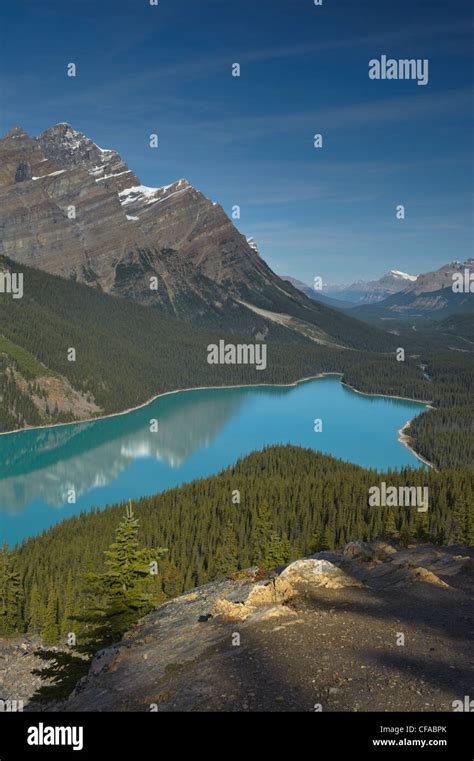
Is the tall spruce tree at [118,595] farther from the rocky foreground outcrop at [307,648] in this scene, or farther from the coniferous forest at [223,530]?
the coniferous forest at [223,530]

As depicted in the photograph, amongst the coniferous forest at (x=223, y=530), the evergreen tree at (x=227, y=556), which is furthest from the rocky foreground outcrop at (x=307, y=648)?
the evergreen tree at (x=227, y=556)

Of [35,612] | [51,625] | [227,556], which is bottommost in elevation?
[35,612]

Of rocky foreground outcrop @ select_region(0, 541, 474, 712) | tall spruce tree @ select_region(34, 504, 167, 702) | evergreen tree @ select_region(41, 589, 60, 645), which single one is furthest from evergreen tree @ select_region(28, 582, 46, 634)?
tall spruce tree @ select_region(34, 504, 167, 702)

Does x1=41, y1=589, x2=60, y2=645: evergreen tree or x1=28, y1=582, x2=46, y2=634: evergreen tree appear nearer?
x1=41, y1=589, x2=60, y2=645: evergreen tree

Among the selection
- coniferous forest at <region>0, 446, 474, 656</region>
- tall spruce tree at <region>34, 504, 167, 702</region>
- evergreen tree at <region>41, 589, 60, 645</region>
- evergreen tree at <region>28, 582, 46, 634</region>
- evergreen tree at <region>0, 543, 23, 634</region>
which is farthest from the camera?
coniferous forest at <region>0, 446, 474, 656</region>

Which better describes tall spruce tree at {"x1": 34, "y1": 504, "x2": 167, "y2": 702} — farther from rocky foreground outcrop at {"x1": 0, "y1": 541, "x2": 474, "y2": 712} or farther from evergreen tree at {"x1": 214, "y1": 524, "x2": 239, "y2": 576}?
evergreen tree at {"x1": 214, "y1": 524, "x2": 239, "y2": 576}
